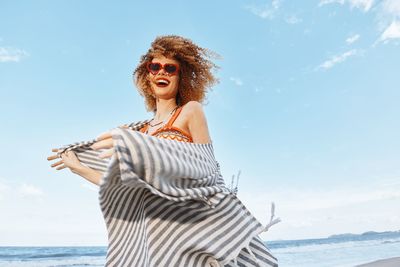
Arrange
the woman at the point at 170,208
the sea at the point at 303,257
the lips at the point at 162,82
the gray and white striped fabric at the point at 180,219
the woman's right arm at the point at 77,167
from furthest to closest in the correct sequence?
the sea at the point at 303,257 → the lips at the point at 162,82 → the woman's right arm at the point at 77,167 → the gray and white striped fabric at the point at 180,219 → the woman at the point at 170,208

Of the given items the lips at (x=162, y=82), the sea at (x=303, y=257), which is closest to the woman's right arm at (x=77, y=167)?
the lips at (x=162, y=82)

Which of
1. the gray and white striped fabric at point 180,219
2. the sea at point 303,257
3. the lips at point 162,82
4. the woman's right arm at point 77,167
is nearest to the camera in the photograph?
the gray and white striped fabric at point 180,219

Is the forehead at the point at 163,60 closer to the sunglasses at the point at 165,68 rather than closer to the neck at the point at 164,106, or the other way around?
the sunglasses at the point at 165,68

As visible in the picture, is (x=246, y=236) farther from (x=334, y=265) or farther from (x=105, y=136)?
(x=334, y=265)

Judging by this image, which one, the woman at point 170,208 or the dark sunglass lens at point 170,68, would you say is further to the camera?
the dark sunglass lens at point 170,68

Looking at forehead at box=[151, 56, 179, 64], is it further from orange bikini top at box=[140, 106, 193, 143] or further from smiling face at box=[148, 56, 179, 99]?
orange bikini top at box=[140, 106, 193, 143]

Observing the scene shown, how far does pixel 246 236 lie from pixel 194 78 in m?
1.01

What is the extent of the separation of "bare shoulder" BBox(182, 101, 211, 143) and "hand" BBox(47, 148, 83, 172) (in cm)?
50

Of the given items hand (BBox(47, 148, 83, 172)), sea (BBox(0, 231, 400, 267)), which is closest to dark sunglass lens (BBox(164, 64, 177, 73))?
hand (BBox(47, 148, 83, 172))

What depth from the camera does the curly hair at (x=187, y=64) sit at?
1950 mm

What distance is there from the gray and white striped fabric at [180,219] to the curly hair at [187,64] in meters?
Answer: 0.71

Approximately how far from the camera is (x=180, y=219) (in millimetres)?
1258

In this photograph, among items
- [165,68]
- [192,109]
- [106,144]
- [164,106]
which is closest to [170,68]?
[165,68]

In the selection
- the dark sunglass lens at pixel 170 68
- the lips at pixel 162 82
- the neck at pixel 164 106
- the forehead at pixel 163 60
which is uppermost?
the forehead at pixel 163 60
